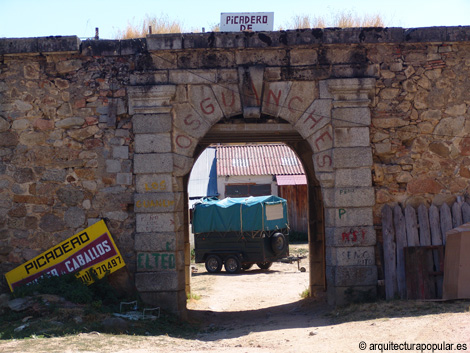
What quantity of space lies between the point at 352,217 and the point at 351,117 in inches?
57.3

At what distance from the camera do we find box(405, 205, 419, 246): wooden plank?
8039 millimetres

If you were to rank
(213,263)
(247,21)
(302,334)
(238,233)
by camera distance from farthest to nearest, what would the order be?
1. (213,263)
2. (238,233)
3. (247,21)
4. (302,334)

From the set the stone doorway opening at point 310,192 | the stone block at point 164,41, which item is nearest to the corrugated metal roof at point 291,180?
the stone doorway opening at point 310,192

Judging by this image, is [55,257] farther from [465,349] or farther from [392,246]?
[465,349]

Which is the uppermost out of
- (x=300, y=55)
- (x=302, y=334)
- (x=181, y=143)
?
(x=300, y=55)

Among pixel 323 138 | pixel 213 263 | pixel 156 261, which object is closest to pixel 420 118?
pixel 323 138

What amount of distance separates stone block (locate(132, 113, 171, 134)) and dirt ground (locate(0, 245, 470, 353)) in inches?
115

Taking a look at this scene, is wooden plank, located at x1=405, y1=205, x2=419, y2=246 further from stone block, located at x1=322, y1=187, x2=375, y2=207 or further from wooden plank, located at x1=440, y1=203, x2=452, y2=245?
stone block, located at x1=322, y1=187, x2=375, y2=207

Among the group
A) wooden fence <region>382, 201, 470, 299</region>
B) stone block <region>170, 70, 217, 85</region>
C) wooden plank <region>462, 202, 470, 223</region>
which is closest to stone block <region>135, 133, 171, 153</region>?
stone block <region>170, 70, 217, 85</region>

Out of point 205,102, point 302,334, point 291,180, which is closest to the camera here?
point 302,334

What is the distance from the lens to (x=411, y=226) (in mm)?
8078

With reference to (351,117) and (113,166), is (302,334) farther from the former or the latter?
(113,166)

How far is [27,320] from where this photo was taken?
7094mm

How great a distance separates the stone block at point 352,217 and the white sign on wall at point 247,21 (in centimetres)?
290
